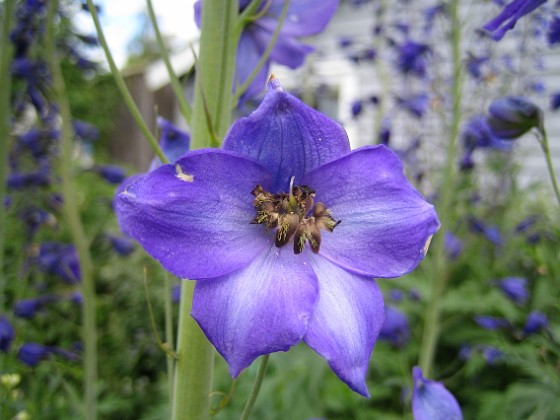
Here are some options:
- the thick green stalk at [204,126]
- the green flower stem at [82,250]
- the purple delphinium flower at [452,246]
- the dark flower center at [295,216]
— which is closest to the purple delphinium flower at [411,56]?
the purple delphinium flower at [452,246]

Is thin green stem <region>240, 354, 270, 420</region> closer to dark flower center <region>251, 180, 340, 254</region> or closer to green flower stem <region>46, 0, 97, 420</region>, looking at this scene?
dark flower center <region>251, 180, 340, 254</region>

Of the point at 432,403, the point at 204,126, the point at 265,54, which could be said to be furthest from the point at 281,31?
the point at 432,403

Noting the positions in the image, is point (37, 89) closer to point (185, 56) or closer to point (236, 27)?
point (236, 27)

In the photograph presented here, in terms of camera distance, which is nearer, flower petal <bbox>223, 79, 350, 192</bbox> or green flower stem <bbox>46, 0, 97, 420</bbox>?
flower petal <bbox>223, 79, 350, 192</bbox>

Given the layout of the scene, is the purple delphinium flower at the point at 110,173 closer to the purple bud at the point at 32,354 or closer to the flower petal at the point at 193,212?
the purple bud at the point at 32,354

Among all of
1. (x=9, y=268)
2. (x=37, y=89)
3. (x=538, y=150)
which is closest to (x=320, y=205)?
(x=37, y=89)

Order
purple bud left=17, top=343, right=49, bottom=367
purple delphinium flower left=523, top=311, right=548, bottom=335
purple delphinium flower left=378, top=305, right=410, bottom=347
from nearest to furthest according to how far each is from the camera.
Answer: purple bud left=17, top=343, right=49, bottom=367 < purple delphinium flower left=523, top=311, right=548, bottom=335 < purple delphinium flower left=378, top=305, right=410, bottom=347

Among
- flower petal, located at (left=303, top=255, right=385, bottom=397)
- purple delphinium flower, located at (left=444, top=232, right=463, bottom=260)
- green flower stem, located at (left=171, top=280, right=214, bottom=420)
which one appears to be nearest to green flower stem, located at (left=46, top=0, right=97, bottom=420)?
green flower stem, located at (left=171, top=280, right=214, bottom=420)
